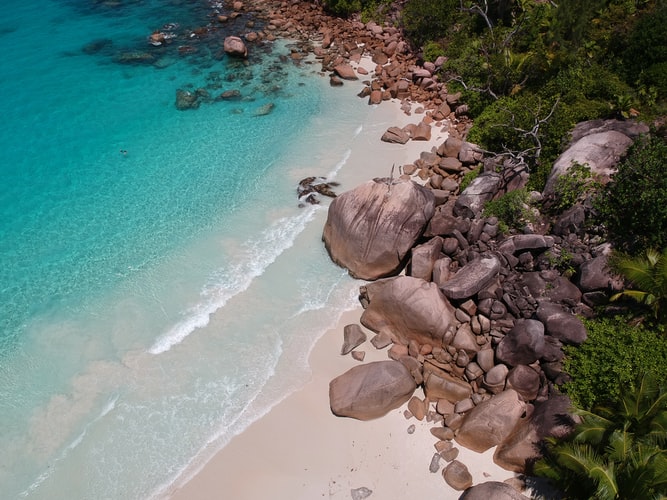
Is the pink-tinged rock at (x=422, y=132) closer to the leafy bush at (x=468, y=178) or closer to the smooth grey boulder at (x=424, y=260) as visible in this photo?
the leafy bush at (x=468, y=178)

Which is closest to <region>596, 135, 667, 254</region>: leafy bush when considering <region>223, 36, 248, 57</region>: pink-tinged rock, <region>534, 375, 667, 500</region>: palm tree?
<region>534, 375, 667, 500</region>: palm tree

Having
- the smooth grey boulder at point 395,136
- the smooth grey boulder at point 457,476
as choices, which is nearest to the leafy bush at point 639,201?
the smooth grey boulder at point 457,476

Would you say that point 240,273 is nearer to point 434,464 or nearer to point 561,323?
point 434,464

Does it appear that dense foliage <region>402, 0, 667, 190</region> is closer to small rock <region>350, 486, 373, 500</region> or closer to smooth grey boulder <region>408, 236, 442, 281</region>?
smooth grey boulder <region>408, 236, 442, 281</region>

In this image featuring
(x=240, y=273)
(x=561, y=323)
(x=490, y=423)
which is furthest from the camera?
(x=240, y=273)

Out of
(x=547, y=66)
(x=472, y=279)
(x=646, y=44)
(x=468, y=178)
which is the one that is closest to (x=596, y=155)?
(x=468, y=178)

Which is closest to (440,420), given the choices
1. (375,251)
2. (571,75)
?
(375,251)

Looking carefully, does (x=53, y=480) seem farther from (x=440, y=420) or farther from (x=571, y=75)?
(x=571, y=75)
